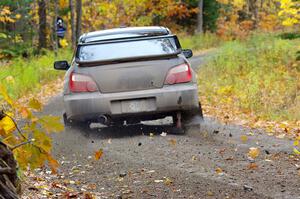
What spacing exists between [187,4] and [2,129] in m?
43.4

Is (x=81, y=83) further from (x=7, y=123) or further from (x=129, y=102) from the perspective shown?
(x=7, y=123)

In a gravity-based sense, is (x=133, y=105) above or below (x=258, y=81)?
above

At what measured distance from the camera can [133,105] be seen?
360 inches

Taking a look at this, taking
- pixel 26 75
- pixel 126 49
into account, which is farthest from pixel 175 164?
pixel 26 75

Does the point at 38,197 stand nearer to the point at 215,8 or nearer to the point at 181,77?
the point at 181,77

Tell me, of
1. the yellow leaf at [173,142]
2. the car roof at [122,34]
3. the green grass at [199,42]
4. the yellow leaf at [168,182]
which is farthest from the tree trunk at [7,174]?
the green grass at [199,42]

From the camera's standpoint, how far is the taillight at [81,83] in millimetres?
9172

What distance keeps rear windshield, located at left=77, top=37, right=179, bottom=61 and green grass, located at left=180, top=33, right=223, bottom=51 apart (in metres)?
30.6

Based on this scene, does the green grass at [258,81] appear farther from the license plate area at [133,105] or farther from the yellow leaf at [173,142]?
the yellow leaf at [173,142]

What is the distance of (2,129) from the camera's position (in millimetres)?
4332

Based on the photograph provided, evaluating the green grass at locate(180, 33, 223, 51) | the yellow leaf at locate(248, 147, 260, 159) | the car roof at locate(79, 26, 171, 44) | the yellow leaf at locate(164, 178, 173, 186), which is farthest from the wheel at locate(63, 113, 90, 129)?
the green grass at locate(180, 33, 223, 51)

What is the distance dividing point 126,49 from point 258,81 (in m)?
8.03

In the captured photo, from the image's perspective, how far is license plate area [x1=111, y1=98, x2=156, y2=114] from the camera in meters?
9.14

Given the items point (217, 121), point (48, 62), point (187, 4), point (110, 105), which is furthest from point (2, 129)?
point (187, 4)
